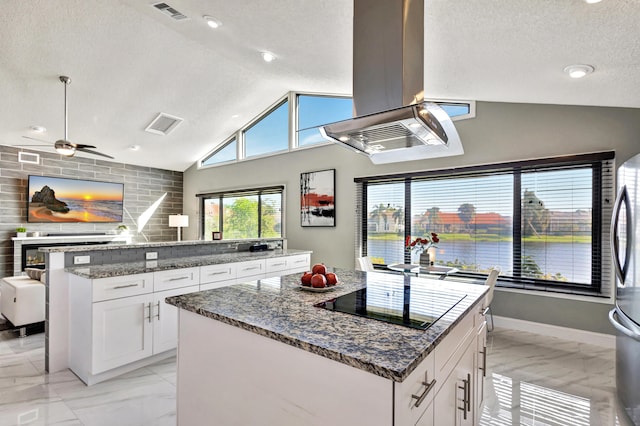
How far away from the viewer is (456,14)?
1935mm

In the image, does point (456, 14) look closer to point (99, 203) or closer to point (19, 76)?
point (19, 76)

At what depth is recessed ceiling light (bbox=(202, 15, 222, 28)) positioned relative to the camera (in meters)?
3.04

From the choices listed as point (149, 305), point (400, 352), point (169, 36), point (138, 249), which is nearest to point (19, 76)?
point (169, 36)

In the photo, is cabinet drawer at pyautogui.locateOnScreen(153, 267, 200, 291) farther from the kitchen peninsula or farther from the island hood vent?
the island hood vent

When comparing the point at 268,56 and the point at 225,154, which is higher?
the point at 268,56

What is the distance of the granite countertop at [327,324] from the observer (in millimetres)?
1017

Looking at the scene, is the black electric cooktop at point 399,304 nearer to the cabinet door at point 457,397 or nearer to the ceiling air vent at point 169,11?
the cabinet door at point 457,397

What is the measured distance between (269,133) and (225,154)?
1.35 metres

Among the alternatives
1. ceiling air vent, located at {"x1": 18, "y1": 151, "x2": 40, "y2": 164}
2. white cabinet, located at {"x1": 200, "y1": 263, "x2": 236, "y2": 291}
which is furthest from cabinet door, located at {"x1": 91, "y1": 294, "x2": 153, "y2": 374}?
ceiling air vent, located at {"x1": 18, "y1": 151, "x2": 40, "y2": 164}

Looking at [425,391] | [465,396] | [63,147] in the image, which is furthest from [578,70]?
[63,147]

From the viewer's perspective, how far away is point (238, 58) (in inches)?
161

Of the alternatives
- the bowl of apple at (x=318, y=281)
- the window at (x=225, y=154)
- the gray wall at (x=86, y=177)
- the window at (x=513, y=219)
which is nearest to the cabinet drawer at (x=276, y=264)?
the window at (x=513, y=219)

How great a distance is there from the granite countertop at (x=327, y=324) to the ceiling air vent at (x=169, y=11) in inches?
108

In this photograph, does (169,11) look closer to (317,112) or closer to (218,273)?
(218,273)
